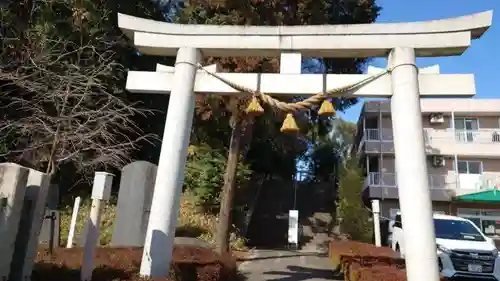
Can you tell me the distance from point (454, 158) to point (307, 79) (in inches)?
835

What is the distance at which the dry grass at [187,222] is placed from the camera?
15.2 m

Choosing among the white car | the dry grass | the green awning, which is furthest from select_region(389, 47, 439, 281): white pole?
the green awning

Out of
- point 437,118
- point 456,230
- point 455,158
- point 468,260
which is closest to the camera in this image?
point 468,260

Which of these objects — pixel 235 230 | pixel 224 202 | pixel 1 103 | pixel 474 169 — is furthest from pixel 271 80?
pixel 474 169

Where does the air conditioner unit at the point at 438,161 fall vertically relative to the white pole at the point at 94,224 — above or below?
Result: above

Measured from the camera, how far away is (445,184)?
2469 cm

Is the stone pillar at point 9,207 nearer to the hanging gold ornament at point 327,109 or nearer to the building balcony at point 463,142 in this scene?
the hanging gold ornament at point 327,109

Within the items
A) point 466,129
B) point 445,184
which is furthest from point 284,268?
point 466,129

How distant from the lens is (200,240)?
48.3ft

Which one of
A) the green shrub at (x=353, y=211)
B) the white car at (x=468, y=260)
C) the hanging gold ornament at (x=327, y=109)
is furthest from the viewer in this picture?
the green shrub at (x=353, y=211)

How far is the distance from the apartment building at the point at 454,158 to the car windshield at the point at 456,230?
1208 cm

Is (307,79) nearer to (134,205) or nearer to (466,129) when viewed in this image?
(134,205)

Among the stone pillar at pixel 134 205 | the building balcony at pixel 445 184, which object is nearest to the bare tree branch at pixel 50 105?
the stone pillar at pixel 134 205

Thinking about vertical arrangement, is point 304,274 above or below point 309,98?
→ below
